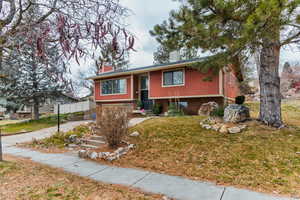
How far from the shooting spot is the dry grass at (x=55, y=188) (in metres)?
3.05

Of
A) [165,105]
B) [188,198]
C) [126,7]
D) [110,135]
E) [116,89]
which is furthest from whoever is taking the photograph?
[116,89]

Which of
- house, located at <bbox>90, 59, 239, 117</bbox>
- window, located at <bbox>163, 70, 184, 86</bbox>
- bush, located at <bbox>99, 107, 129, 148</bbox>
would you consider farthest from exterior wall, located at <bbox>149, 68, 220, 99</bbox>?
bush, located at <bbox>99, 107, 129, 148</bbox>

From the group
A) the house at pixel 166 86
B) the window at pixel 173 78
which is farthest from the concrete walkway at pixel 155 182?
the window at pixel 173 78

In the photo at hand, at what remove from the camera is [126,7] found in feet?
11.6

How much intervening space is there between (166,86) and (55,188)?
1063 cm

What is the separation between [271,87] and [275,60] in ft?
3.68

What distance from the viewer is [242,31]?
14.9 ft

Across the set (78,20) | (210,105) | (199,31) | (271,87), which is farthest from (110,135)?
(210,105)

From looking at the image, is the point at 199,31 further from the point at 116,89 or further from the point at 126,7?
the point at 116,89

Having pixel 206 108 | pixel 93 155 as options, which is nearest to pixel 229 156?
pixel 93 155

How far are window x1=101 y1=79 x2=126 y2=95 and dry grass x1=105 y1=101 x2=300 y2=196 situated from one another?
8.71 metres

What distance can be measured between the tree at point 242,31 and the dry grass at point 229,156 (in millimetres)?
1614

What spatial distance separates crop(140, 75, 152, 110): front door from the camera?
1480 cm

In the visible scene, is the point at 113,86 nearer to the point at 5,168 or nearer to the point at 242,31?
the point at 5,168
